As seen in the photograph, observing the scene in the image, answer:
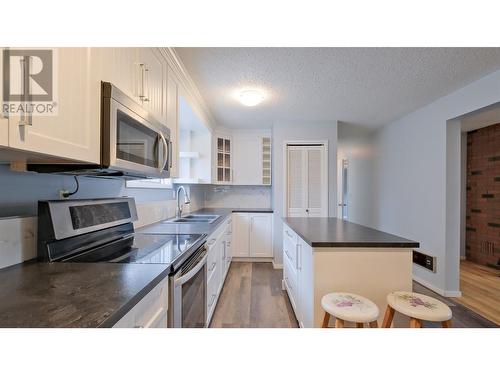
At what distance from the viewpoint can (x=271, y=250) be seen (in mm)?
3914

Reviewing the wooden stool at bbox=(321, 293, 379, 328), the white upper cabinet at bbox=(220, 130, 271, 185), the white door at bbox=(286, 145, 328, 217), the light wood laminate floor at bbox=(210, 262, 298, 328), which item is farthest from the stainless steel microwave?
the white upper cabinet at bbox=(220, 130, 271, 185)

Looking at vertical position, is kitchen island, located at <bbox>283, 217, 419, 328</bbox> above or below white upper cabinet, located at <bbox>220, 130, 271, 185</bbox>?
below

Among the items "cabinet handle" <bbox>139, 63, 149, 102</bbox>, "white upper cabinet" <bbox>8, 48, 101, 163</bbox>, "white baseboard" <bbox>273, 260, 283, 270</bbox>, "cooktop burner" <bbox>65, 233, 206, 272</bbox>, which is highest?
"cabinet handle" <bbox>139, 63, 149, 102</bbox>

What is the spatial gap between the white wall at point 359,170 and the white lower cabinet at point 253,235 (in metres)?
2.13

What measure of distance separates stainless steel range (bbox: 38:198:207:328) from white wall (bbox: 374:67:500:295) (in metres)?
2.89

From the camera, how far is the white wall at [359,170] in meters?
4.56

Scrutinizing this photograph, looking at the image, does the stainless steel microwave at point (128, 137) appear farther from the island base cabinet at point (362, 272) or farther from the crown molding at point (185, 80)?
the island base cabinet at point (362, 272)

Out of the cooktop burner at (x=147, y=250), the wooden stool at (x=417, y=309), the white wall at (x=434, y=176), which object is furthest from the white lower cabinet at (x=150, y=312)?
the white wall at (x=434, y=176)

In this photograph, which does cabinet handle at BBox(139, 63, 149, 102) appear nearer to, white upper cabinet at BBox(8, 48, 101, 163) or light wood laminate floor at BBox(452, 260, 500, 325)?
white upper cabinet at BBox(8, 48, 101, 163)

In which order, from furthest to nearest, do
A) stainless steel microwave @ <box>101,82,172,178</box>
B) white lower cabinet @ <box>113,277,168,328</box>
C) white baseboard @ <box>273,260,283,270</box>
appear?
white baseboard @ <box>273,260,283,270</box> → stainless steel microwave @ <box>101,82,172,178</box> → white lower cabinet @ <box>113,277,168,328</box>

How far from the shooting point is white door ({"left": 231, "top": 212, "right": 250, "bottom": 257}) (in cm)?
392
